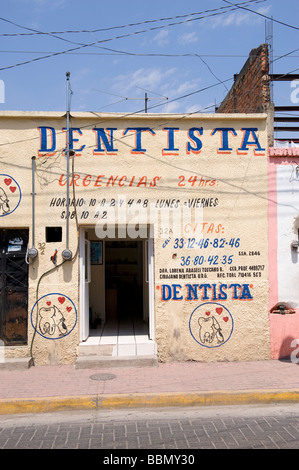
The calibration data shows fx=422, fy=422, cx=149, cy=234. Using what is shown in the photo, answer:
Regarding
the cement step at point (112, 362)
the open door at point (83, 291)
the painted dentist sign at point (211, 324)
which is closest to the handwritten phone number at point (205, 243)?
the painted dentist sign at point (211, 324)

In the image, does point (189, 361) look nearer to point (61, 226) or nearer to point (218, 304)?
point (218, 304)

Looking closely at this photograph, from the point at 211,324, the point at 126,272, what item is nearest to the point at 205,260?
the point at 211,324

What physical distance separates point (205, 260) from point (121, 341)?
227cm

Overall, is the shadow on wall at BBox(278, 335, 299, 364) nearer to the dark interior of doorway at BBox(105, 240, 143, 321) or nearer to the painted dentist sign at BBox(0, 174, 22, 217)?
the dark interior of doorway at BBox(105, 240, 143, 321)

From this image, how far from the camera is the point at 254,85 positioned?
30.0 feet

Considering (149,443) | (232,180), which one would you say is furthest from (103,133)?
(149,443)

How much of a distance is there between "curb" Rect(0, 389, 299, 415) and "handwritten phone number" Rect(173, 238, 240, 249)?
9.16ft

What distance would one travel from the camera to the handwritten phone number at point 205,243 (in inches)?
314

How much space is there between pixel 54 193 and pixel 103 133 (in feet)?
4.81

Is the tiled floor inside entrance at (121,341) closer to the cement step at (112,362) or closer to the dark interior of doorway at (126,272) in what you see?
the cement step at (112,362)

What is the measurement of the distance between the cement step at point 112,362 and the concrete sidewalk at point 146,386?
89 millimetres

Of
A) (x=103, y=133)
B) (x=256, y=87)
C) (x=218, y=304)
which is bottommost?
(x=218, y=304)

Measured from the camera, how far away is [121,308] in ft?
40.5
